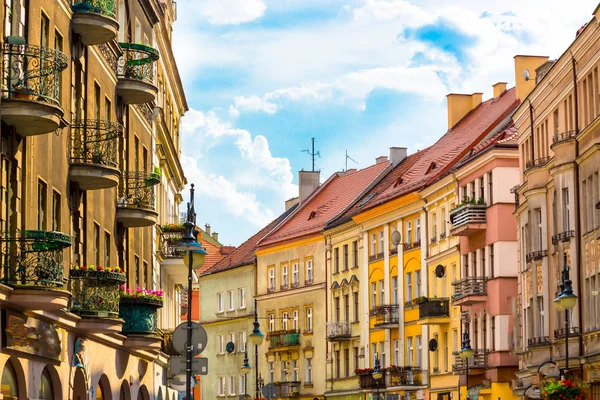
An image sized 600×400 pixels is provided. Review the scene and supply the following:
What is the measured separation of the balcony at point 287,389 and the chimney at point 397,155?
51.5 ft

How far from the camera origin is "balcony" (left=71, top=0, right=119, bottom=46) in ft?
91.1

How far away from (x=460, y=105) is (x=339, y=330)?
50.0 feet

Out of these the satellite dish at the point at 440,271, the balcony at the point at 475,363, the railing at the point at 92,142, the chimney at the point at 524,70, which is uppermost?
the chimney at the point at 524,70

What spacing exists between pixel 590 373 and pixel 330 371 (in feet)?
144

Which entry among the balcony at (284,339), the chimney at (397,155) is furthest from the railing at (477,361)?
the balcony at (284,339)

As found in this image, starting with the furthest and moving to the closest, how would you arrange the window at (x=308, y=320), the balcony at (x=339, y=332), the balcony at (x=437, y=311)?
the window at (x=308, y=320) < the balcony at (x=339, y=332) < the balcony at (x=437, y=311)

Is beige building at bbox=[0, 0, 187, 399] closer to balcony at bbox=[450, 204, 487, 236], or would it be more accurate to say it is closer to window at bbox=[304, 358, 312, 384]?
balcony at bbox=[450, 204, 487, 236]

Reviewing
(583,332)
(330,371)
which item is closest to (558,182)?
(583,332)

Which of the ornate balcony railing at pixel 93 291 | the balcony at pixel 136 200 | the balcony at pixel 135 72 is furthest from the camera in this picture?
the balcony at pixel 136 200

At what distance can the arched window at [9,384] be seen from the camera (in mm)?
21891

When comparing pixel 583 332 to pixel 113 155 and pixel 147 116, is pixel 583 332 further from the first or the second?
pixel 113 155

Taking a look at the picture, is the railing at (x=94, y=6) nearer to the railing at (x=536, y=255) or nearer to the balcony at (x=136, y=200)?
the balcony at (x=136, y=200)

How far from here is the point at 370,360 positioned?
7769 cm

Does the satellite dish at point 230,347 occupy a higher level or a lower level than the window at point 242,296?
lower
